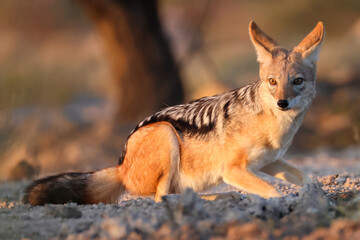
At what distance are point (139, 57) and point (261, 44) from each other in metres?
9.09

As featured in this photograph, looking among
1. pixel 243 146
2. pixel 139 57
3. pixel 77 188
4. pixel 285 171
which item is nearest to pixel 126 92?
pixel 139 57

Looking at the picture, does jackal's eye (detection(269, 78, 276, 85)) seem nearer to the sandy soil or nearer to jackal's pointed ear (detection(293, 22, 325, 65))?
jackal's pointed ear (detection(293, 22, 325, 65))

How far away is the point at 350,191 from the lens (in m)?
6.01

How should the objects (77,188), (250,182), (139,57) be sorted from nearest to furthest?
1. (250,182)
2. (77,188)
3. (139,57)

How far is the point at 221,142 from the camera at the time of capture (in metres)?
5.88

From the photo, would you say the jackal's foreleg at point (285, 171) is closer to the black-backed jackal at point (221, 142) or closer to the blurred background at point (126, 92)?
the black-backed jackal at point (221, 142)

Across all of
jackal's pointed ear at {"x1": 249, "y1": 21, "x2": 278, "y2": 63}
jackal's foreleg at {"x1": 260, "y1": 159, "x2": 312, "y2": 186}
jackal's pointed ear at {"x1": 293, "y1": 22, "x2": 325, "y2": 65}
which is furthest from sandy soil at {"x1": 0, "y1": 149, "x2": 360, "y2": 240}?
jackal's pointed ear at {"x1": 249, "y1": 21, "x2": 278, "y2": 63}

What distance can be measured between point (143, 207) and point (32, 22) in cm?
3641

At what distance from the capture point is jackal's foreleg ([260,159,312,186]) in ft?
19.4

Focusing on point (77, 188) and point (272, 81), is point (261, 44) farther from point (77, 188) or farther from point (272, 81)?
point (77, 188)

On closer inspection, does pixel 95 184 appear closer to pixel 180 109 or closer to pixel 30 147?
pixel 180 109

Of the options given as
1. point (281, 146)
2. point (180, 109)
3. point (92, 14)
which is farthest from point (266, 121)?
point (92, 14)

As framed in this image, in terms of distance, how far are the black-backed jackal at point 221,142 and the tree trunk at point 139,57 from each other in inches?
323

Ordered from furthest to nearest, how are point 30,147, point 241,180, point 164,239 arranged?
point 30,147, point 241,180, point 164,239
